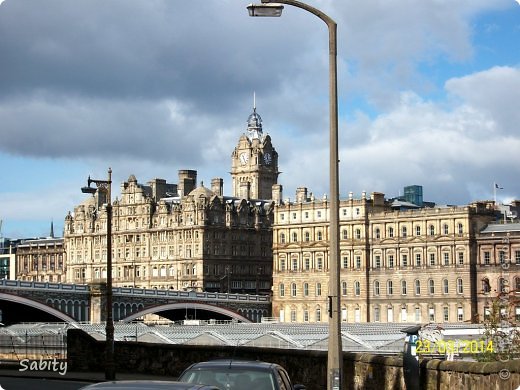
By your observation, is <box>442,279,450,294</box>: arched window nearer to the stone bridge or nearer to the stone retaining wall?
the stone bridge

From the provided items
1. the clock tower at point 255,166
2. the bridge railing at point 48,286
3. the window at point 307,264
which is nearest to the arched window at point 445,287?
the window at point 307,264

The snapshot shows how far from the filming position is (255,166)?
185875 mm

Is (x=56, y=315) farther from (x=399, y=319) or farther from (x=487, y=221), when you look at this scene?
(x=487, y=221)

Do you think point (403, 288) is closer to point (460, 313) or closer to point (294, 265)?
point (460, 313)

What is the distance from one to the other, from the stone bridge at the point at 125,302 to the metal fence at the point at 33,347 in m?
47.7

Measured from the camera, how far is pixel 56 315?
391 ft

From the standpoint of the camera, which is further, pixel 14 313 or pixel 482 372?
pixel 14 313

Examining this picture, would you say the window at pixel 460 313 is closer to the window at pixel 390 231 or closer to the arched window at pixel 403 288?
the arched window at pixel 403 288

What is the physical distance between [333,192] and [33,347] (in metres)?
42.5

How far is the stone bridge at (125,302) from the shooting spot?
4643 inches

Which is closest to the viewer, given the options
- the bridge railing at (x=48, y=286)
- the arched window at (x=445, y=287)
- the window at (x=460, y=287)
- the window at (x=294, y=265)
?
the bridge railing at (x=48, y=286)

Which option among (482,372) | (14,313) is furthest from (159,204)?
(482,372)

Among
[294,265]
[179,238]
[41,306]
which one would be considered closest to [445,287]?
[294,265]

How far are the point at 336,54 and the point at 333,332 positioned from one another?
5.37 metres
